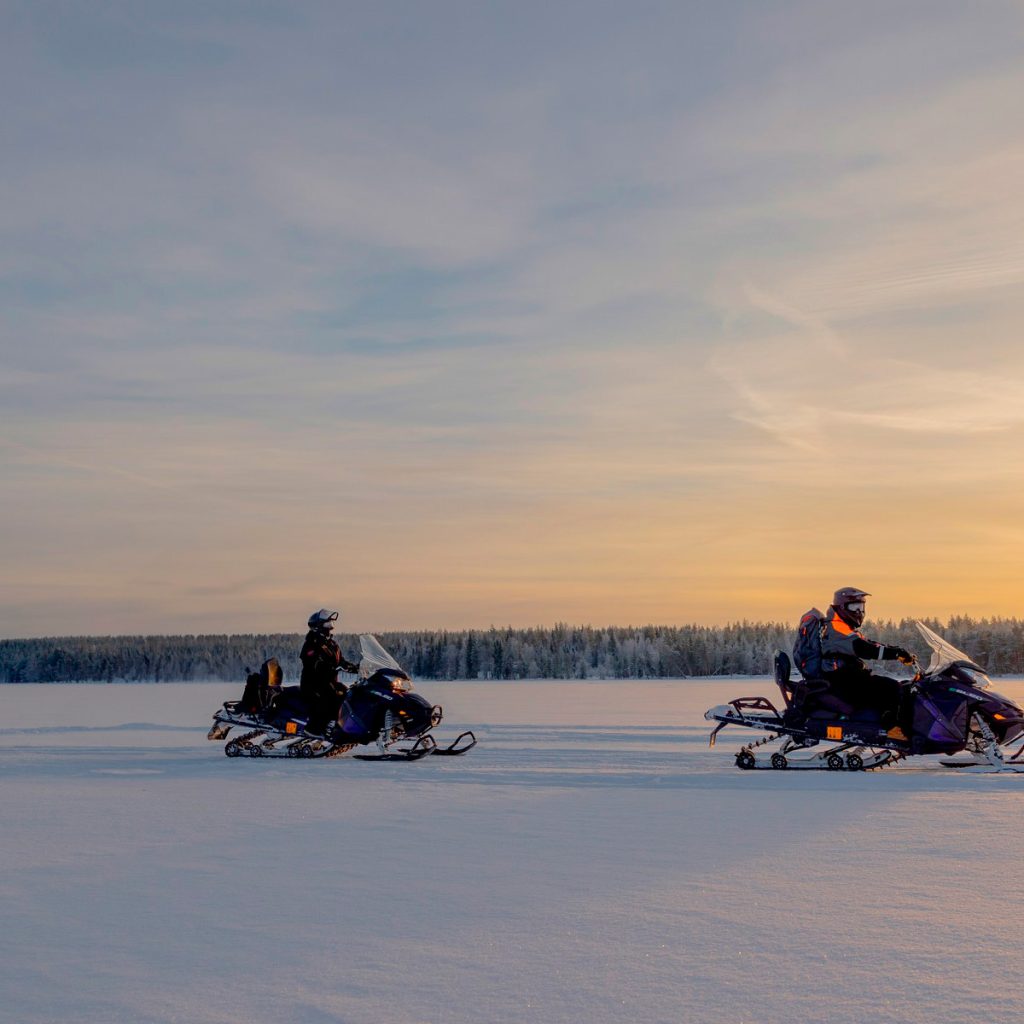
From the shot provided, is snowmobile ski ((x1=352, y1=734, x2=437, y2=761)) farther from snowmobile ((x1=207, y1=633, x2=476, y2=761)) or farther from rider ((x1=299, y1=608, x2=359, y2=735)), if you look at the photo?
rider ((x1=299, y1=608, x2=359, y2=735))

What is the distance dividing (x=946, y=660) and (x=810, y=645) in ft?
4.48

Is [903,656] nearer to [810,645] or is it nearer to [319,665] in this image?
[810,645]

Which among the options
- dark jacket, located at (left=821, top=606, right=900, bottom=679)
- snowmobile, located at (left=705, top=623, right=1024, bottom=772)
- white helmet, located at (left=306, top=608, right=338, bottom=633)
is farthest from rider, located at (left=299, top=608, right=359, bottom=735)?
dark jacket, located at (left=821, top=606, right=900, bottom=679)

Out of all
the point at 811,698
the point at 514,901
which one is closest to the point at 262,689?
the point at 811,698

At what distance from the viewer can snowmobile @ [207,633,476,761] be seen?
44.1 feet

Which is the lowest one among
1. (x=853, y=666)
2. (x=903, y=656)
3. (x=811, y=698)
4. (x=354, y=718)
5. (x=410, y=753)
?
(x=410, y=753)

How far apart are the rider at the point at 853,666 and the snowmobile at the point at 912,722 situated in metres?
0.09

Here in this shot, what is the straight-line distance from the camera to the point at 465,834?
754 cm

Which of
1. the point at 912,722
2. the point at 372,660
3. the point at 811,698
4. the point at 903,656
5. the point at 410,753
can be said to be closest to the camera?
the point at 903,656

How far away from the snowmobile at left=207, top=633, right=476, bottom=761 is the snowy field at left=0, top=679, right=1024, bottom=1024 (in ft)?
8.19

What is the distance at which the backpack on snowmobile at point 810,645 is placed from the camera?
40.8 feet

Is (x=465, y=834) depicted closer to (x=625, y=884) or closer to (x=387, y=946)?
(x=625, y=884)

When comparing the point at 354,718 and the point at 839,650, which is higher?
the point at 839,650

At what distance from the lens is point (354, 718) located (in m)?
13.6
